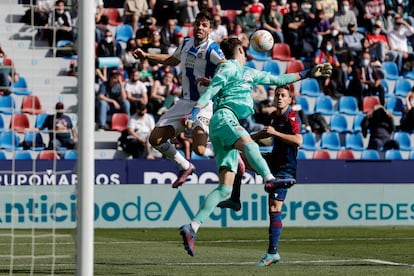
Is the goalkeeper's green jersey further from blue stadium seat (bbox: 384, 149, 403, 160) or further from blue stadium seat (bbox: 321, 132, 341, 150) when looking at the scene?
blue stadium seat (bbox: 384, 149, 403, 160)

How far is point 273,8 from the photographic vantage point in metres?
27.7

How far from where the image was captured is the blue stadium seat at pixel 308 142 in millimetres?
25500

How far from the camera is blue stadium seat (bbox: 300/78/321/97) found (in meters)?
27.2

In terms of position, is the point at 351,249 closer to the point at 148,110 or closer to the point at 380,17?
the point at 148,110

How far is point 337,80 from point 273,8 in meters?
2.42

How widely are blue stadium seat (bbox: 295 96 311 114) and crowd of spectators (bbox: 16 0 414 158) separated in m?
1.00

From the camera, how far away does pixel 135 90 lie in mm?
24531

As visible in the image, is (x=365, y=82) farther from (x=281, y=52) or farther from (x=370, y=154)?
(x=370, y=154)

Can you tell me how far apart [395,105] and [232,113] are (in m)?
16.0

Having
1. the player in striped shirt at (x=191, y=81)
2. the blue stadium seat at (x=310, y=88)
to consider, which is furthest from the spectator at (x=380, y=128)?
the player in striped shirt at (x=191, y=81)

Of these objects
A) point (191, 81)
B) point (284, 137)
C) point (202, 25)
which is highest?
point (202, 25)

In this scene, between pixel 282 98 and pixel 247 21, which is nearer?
pixel 282 98

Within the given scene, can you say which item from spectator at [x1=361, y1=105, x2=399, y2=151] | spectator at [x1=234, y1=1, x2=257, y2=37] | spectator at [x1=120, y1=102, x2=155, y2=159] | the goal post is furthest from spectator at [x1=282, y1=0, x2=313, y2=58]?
the goal post

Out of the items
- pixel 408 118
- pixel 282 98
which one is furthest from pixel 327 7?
pixel 282 98
